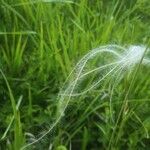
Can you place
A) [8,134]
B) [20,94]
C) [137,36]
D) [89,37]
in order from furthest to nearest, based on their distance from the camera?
1. [137,36]
2. [89,37]
3. [20,94]
4. [8,134]

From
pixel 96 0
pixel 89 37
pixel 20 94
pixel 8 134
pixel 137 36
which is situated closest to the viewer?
pixel 8 134

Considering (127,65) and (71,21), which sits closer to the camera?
(127,65)

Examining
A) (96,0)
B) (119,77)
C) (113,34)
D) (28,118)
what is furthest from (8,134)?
(96,0)

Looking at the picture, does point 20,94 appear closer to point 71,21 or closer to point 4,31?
point 4,31
